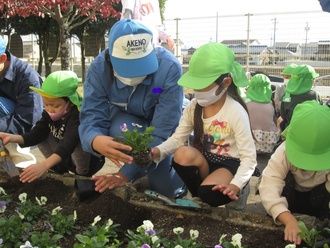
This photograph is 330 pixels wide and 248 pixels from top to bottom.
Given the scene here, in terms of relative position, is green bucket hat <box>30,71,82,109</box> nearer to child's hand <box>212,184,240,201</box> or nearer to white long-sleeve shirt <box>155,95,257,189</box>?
white long-sleeve shirt <box>155,95,257,189</box>

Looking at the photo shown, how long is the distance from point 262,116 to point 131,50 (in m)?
2.45

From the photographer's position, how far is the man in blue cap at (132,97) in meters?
2.31

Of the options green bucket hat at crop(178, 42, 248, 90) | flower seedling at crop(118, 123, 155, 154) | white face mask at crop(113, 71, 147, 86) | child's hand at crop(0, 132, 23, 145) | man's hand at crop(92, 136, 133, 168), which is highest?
green bucket hat at crop(178, 42, 248, 90)

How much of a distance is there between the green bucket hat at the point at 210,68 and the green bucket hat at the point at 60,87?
87 cm

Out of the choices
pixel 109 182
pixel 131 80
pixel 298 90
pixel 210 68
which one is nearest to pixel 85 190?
pixel 109 182

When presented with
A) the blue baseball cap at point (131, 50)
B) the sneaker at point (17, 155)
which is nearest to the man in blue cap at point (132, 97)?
the blue baseball cap at point (131, 50)

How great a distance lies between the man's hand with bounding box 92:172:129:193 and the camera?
228 cm

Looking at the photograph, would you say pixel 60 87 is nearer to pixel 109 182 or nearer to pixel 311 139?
pixel 109 182

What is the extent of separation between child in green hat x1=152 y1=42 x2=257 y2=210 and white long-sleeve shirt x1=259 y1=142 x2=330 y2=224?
11cm

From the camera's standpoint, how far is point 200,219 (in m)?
2.01

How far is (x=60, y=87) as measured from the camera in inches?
106

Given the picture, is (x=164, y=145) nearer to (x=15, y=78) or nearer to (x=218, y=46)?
(x=218, y=46)

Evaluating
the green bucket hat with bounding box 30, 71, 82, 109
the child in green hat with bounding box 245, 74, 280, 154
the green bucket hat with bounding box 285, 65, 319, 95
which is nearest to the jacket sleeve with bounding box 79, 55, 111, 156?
the green bucket hat with bounding box 30, 71, 82, 109

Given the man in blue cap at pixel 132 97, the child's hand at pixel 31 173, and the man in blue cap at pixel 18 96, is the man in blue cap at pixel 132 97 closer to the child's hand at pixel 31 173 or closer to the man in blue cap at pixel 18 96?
the child's hand at pixel 31 173
